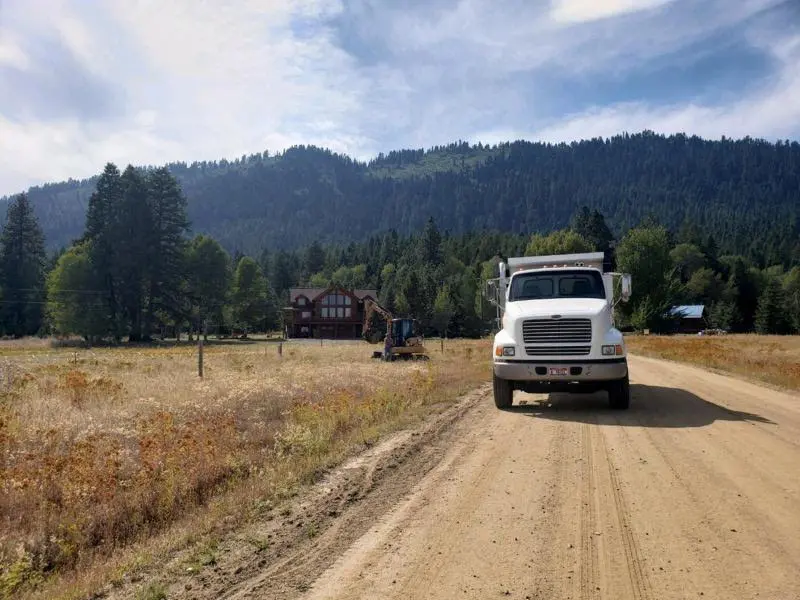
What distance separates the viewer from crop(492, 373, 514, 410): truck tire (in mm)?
11294

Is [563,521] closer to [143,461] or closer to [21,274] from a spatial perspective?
[143,461]

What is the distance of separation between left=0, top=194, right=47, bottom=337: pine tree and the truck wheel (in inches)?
3047

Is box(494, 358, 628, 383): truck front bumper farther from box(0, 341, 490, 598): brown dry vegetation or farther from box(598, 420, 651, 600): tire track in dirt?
box(598, 420, 651, 600): tire track in dirt

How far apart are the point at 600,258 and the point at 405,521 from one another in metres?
9.95

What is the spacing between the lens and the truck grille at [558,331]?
10.6 m

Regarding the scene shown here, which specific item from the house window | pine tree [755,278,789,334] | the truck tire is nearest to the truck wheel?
the truck tire

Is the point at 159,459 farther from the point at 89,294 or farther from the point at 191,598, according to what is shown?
the point at 89,294

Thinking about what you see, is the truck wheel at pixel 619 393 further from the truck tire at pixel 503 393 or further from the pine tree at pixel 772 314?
the pine tree at pixel 772 314

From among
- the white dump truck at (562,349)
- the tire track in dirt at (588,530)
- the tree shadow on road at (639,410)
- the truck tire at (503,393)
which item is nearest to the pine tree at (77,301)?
the tree shadow on road at (639,410)

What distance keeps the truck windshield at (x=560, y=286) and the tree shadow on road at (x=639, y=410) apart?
95.8 inches

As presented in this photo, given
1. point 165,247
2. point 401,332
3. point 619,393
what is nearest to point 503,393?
point 619,393

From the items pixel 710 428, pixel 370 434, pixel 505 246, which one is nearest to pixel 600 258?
pixel 710 428

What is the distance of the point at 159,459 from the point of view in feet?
24.9

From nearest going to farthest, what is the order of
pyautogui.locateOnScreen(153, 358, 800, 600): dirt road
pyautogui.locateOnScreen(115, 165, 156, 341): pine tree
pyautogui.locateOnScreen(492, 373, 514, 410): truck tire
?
1. pyautogui.locateOnScreen(153, 358, 800, 600): dirt road
2. pyautogui.locateOnScreen(492, 373, 514, 410): truck tire
3. pyautogui.locateOnScreen(115, 165, 156, 341): pine tree
